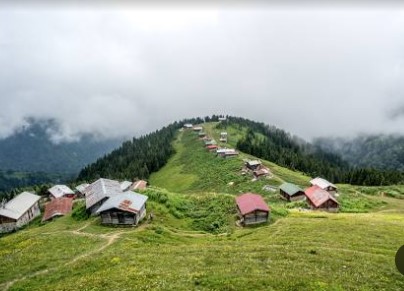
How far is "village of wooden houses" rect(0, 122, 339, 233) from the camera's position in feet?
207

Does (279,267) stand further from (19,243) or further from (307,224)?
(19,243)

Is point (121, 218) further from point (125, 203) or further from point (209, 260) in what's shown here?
point (209, 260)

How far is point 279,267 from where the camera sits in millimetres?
34031

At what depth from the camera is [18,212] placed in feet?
380

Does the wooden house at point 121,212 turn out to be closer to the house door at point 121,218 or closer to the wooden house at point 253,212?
the house door at point 121,218

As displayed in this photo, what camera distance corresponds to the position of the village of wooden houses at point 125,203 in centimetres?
6309

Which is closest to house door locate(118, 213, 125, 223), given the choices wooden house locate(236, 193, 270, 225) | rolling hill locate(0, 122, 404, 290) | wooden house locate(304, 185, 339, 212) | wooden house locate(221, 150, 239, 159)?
rolling hill locate(0, 122, 404, 290)

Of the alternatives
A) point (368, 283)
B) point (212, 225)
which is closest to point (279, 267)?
point (368, 283)

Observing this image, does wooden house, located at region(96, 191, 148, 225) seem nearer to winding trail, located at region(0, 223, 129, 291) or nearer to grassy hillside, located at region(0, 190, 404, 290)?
grassy hillside, located at region(0, 190, 404, 290)

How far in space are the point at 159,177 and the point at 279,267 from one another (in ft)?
512

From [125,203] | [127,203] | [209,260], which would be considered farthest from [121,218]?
[209,260]

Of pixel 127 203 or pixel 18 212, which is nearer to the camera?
pixel 127 203

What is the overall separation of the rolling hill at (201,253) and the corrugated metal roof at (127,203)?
2886mm

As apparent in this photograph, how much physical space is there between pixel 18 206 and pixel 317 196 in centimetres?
8629
